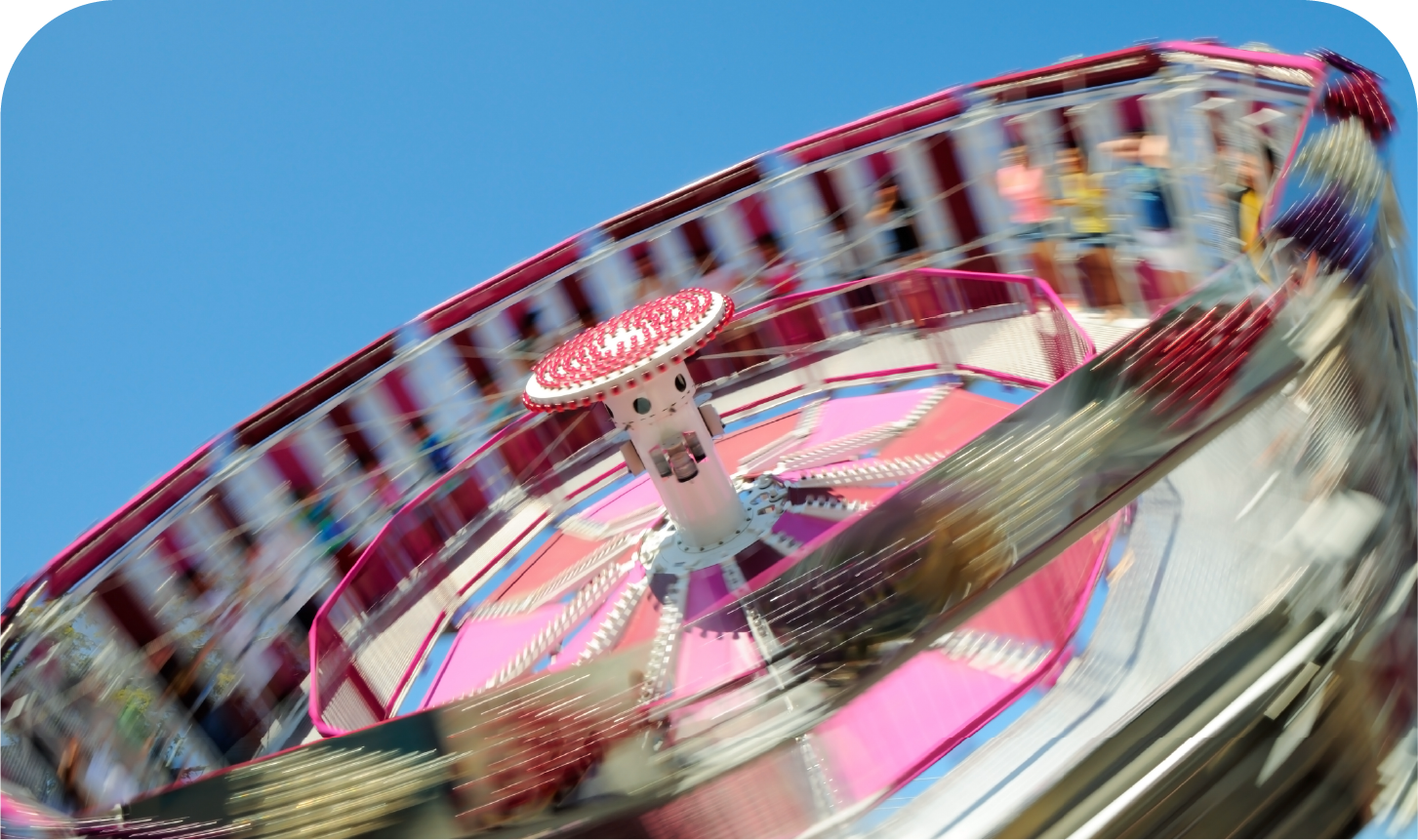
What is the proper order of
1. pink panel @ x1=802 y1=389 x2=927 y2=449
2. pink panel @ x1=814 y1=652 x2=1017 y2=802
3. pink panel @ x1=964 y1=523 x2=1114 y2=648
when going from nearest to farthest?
pink panel @ x1=814 y1=652 x2=1017 y2=802, pink panel @ x1=964 y1=523 x2=1114 y2=648, pink panel @ x1=802 y1=389 x2=927 y2=449

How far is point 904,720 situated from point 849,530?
1.82 meters

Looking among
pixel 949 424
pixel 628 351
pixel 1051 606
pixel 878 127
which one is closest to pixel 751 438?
pixel 949 424

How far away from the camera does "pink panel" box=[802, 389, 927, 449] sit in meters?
9.42

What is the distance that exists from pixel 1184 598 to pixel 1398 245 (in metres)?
2.16

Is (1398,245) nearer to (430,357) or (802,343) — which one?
(802,343)

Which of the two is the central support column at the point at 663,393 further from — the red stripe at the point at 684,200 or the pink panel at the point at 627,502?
the red stripe at the point at 684,200

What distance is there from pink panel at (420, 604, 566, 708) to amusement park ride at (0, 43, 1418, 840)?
2.0 inches

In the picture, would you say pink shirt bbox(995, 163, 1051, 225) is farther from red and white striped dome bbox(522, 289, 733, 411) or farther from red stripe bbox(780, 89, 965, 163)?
red and white striped dome bbox(522, 289, 733, 411)

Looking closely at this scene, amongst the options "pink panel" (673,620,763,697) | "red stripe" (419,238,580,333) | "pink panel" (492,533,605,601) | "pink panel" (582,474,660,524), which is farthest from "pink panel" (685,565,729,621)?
"pink panel" (673,620,763,697)

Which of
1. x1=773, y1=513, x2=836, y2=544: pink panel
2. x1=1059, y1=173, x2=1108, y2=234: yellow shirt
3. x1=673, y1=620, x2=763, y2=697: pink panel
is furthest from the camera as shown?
x1=1059, y1=173, x2=1108, y2=234: yellow shirt

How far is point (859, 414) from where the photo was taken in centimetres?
983

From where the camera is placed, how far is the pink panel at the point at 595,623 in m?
7.73

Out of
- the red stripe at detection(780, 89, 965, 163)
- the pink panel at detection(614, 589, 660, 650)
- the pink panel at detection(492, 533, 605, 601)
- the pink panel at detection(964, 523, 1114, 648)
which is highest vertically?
the red stripe at detection(780, 89, 965, 163)

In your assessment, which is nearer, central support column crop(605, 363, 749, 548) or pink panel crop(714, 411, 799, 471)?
central support column crop(605, 363, 749, 548)
